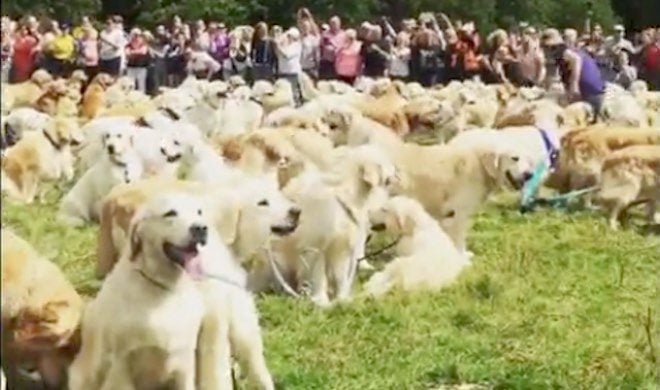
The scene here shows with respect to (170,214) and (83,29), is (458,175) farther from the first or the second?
(170,214)

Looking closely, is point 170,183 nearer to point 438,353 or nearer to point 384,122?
point 438,353

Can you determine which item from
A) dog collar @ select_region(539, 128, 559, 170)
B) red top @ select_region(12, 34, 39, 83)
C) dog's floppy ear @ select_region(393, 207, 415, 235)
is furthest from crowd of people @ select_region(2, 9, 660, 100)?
dog's floppy ear @ select_region(393, 207, 415, 235)

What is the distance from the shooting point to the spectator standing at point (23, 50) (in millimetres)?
3641

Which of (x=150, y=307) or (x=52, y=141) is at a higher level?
(x=150, y=307)

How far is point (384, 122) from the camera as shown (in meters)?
11.0

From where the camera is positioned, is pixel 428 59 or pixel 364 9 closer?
pixel 364 9

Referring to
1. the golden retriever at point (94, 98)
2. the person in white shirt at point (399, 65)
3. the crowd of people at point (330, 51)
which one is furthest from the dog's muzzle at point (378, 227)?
the person in white shirt at point (399, 65)

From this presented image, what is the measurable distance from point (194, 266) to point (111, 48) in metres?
2.64

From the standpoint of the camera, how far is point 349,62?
11.5m

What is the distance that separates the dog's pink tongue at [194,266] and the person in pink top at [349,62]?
6.39 metres

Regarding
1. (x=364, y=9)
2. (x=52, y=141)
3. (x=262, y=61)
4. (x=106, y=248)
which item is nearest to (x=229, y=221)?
(x=106, y=248)

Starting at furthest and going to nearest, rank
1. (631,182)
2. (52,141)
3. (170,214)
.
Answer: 1. (631,182)
2. (52,141)
3. (170,214)

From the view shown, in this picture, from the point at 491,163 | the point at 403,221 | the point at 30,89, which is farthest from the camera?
the point at 30,89

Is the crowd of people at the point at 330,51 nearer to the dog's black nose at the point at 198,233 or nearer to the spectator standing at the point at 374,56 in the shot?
the spectator standing at the point at 374,56
